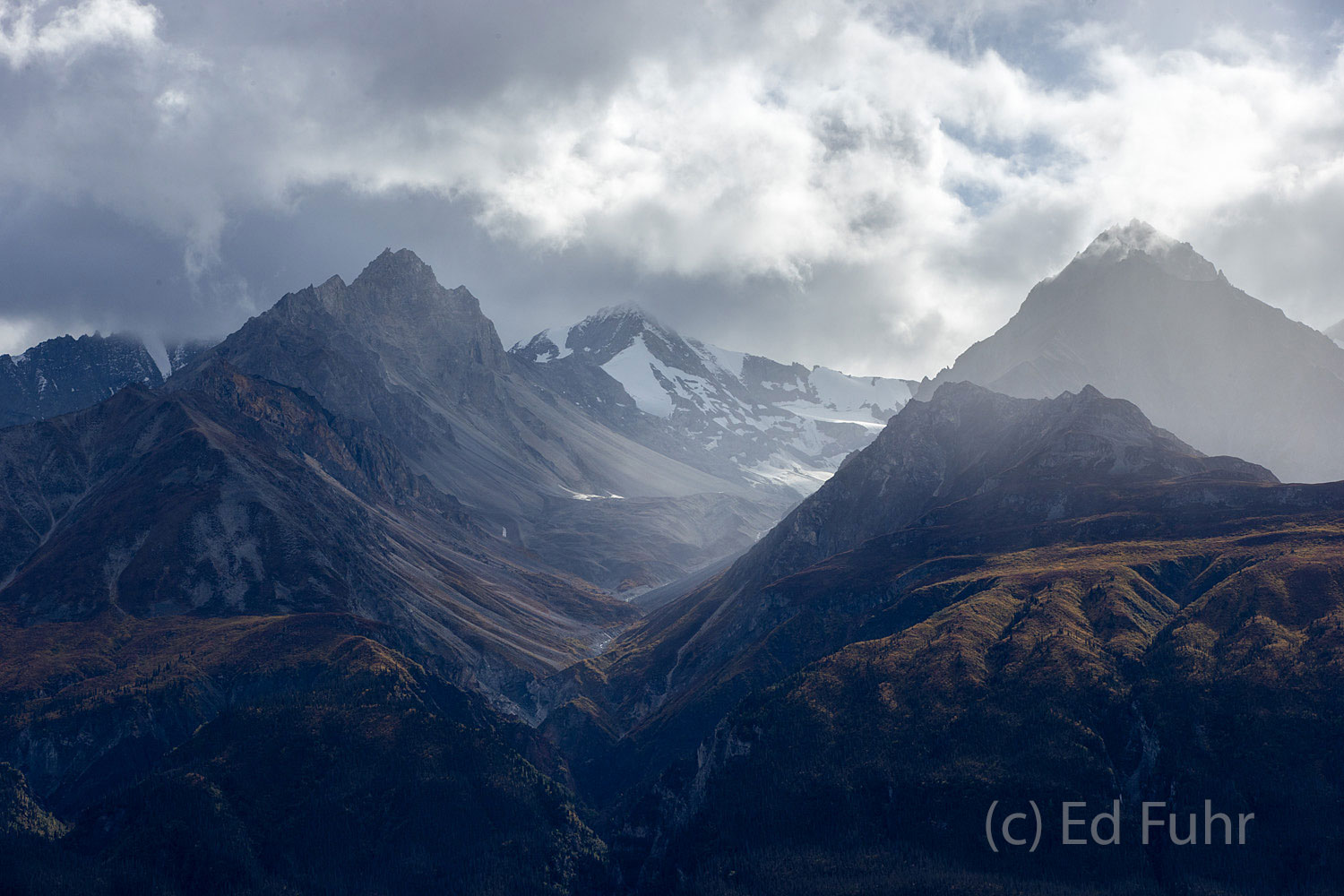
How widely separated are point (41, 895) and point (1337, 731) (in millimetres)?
232873

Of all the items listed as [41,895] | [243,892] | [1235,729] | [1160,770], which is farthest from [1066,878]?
[41,895]

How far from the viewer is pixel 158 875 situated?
644 feet

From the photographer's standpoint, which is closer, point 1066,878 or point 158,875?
point 1066,878

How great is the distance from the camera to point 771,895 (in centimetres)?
19225

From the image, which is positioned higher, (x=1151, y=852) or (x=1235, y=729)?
(x=1235, y=729)

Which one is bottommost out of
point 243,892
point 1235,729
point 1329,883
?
point 243,892

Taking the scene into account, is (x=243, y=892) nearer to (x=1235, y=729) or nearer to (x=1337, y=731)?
(x=1235, y=729)

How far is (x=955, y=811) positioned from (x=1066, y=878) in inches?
852

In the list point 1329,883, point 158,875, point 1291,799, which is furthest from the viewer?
point 158,875

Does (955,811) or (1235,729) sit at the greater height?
(1235,729)

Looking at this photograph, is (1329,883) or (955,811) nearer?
(1329,883)

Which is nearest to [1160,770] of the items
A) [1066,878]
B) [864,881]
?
[1066,878]

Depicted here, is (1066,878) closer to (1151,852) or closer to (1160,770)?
(1151,852)

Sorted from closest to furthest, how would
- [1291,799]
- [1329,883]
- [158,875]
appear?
1. [1329,883]
2. [1291,799]
3. [158,875]
